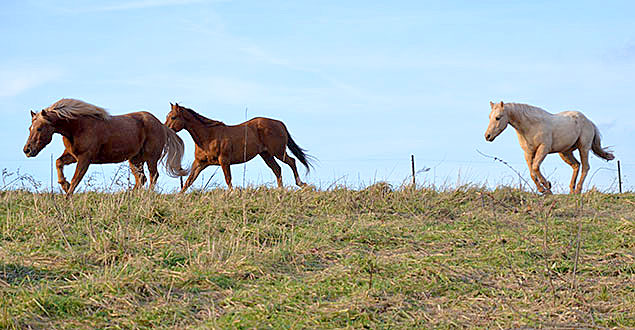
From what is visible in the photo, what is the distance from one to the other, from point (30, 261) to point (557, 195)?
24.7 feet

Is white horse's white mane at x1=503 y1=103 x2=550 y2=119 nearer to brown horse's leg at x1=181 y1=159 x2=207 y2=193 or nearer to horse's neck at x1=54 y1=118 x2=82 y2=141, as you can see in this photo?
brown horse's leg at x1=181 y1=159 x2=207 y2=193

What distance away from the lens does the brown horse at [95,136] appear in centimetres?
1038

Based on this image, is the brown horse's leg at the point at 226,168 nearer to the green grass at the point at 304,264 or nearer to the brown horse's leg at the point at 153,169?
the brown horse's leg at the point at 153,169

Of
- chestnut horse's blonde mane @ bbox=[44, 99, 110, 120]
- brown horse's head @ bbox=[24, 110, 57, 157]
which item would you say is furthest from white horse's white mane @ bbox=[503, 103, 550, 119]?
brown horse's head @ bbox=[24, 110, 57, 157]

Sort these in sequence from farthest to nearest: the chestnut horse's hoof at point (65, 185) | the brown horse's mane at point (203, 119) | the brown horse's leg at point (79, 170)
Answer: the brown horse's mane at point (203, 119), the chestnut horse's hoof at point (65, 185), the brown horse's leg at point (79, 170)

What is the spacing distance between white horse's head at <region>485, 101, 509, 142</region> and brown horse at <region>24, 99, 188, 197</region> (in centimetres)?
584

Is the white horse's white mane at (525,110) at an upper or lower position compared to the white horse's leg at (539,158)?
upper

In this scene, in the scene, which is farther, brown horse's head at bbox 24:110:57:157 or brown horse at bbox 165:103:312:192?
brown horse at bbox 165:103:312:192

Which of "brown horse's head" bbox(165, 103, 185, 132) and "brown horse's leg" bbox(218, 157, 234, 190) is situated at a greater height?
"brown horse's head" bbox(165, 103, 185, 132)

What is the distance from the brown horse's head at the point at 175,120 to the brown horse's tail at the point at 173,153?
267mm

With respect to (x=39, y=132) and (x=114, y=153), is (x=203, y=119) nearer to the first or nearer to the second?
(x=114, y=153)

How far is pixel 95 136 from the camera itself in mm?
10695

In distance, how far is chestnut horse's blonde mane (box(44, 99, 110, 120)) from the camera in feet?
34.3

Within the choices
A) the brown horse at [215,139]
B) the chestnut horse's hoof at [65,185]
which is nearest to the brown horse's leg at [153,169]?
the brown horse at [215,139]
